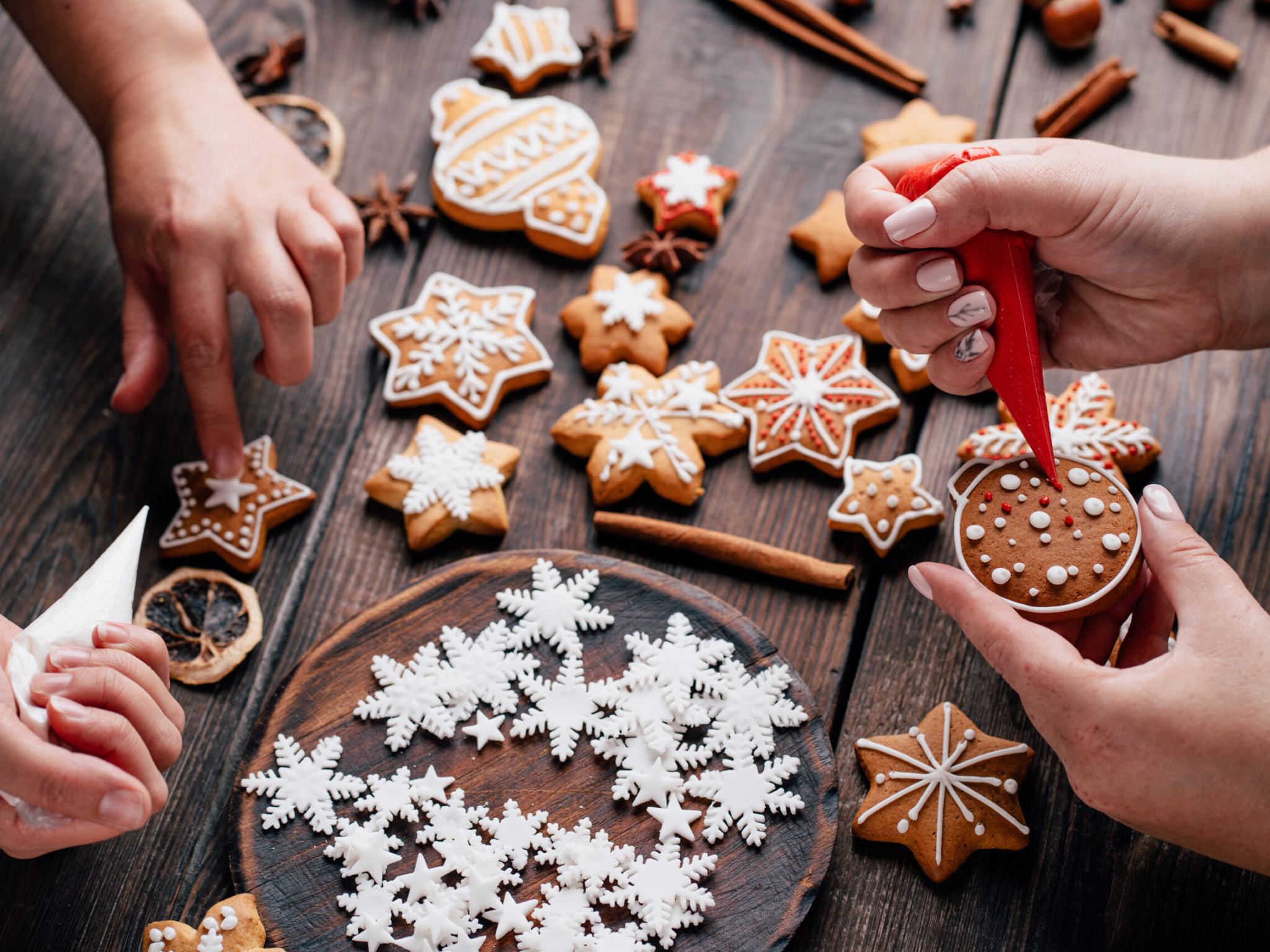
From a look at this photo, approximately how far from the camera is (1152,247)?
145cm

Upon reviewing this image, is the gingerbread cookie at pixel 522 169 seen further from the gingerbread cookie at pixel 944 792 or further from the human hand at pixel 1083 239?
the gingerbread cookie at pixel 944 792

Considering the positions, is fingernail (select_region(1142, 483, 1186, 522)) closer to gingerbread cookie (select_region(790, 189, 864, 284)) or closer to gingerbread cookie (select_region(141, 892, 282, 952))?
gingerbread cookie (select_region(790, 189, 864, 284))

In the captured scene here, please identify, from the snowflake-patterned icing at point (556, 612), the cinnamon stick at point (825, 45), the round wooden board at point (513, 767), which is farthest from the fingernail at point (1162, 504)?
the cinnamon stick at point (825, 45)

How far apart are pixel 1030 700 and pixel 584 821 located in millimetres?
673

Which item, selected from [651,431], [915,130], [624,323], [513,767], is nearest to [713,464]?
[651,431]

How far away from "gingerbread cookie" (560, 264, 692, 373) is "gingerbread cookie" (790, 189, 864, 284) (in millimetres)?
282

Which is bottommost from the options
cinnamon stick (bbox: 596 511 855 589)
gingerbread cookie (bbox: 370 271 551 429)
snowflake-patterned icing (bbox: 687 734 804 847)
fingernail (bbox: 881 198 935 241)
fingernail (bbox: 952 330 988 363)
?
snowflake-patterned icing (bbox: 687 734 804 847)

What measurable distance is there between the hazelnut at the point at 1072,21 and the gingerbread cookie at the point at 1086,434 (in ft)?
2.59

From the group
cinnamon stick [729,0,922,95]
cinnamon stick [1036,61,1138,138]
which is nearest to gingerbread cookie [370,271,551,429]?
cinnamon stick [729,0,922,95]

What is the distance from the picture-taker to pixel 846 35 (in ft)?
6.72

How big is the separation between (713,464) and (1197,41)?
1376 millimetres

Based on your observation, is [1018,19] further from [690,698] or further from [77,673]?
[77,673]

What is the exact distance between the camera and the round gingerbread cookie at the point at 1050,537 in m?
1.35

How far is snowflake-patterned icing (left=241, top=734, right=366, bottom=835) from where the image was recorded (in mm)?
1476
